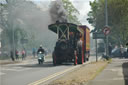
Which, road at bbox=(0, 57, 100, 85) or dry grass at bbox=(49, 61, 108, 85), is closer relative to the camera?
dry grass at bbox=(49, 61, 108, 85)

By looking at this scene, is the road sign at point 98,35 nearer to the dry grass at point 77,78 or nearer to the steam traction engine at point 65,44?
the steam traction engine at point 65,44

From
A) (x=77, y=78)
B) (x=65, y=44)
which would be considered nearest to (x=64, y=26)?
(x=65, y=44)

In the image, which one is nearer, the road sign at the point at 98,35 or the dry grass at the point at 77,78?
the dry grass at the point at 77,78

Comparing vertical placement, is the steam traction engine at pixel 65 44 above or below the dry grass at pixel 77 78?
above

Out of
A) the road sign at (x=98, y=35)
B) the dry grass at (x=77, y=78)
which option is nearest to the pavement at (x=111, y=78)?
the dry grass at (x=77, y=78)

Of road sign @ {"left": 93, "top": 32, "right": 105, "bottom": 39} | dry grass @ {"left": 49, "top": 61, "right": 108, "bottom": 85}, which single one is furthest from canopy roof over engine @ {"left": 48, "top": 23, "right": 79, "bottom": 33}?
dry grass @ {"left": 49, "top": 61, "right": 108, "bottom": 85}

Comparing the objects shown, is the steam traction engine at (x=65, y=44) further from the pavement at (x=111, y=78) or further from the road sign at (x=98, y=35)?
the pavement at (x=111, y=78)

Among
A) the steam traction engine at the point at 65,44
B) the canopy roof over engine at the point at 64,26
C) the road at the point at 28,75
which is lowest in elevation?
the road at the point at 28,75

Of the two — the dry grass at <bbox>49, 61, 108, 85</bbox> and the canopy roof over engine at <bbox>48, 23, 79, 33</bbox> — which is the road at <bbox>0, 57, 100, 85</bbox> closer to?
the dry grass at <bbox>49, 61, 108, 85</bbox>

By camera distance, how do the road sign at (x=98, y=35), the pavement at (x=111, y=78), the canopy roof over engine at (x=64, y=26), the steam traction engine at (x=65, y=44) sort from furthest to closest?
the road sign at (x=98, y=35) → the steam traction engine at (x=65, y=44) → the canopy roof over engine at (x=64, y=26) → the pavement at (x=111, y=78)

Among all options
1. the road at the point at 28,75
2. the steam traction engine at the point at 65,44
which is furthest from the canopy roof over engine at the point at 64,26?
the road at the point at 28,75

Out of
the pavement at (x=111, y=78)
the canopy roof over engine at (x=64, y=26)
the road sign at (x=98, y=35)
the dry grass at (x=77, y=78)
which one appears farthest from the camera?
the road sign at (x=98, y=35)

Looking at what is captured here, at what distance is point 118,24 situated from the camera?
54031 mm

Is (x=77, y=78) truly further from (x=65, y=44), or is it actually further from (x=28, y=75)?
(x=65, y=44)
